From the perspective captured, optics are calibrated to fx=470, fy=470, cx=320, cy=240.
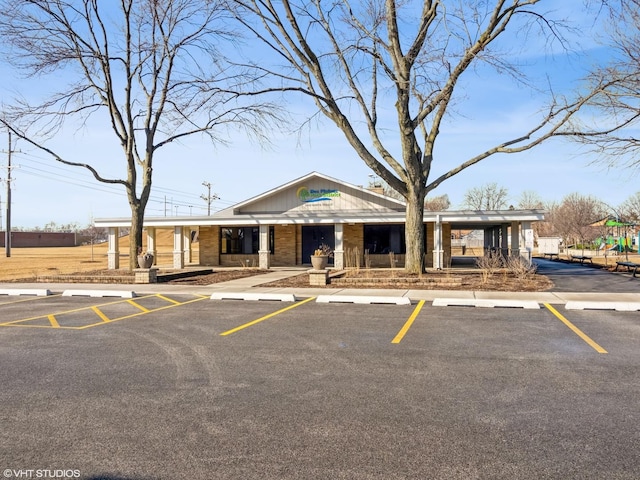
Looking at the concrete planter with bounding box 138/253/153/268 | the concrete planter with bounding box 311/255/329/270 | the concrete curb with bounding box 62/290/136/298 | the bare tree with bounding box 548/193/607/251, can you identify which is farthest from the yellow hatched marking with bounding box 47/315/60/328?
the bare tree with bounding box 548/193/607/251

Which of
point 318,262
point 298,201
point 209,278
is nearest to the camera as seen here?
point 318,262

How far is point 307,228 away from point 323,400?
2322 centimetres

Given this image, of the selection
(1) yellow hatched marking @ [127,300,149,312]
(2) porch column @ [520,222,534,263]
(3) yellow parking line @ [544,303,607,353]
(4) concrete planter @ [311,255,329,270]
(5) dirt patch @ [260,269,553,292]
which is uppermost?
(2) porch column @ [520,222,534,263]

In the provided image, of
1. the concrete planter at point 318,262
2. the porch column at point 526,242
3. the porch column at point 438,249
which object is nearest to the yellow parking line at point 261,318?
the concrete planter at point 318,262

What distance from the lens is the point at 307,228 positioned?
27.8 meters

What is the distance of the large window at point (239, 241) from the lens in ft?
93.0

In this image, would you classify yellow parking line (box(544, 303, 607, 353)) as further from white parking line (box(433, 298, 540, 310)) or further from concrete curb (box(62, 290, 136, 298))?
concrete curb (box(62, 290, 136, 298))

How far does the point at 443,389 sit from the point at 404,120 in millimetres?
13159

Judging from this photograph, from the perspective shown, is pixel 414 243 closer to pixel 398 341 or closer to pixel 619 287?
pixel 619 287

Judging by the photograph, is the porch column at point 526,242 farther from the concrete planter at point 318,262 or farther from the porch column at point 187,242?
the porch column at point 187,242

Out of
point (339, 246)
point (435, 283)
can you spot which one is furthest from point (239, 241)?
point (435, 283)

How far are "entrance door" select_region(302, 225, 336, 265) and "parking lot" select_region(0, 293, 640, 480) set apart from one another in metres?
18.5

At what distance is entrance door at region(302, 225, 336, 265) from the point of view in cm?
2750

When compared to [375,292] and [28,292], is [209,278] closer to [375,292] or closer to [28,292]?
[28,292]
